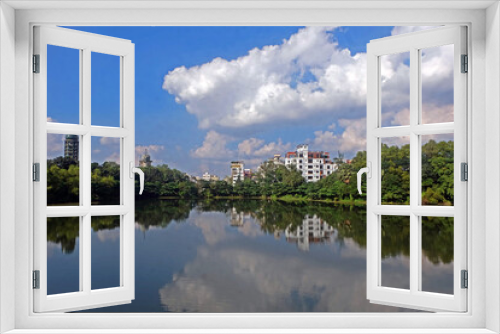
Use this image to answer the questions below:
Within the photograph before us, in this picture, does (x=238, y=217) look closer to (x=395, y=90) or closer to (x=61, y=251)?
(x=61, y=251)

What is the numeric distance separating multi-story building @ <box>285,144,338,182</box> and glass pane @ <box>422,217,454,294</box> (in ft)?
6.99

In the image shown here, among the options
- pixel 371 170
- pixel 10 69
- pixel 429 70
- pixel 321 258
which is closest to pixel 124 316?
pixel 10 69

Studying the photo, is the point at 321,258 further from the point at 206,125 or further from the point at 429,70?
the point at 429,70

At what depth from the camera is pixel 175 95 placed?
7770 mm

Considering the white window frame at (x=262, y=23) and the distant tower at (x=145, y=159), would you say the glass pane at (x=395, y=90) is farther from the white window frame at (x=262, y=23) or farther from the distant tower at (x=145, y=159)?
the white window frame at (x=262, y=23)

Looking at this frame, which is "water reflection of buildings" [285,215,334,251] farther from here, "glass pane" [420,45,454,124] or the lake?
"glass pane" [420,45,454,124]

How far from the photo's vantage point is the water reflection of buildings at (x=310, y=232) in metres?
8.79

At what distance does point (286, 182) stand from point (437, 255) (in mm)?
3270

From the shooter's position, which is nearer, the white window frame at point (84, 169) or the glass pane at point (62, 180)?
the white window frame at point (84, 169)

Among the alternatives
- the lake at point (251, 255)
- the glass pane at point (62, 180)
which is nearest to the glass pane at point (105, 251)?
the lake at point (251, 255)

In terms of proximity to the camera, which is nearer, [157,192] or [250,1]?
[250,1]

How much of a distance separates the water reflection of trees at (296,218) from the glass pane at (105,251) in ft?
0.68

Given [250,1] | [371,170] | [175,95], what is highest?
[175,95]

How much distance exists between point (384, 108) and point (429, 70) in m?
0.94
